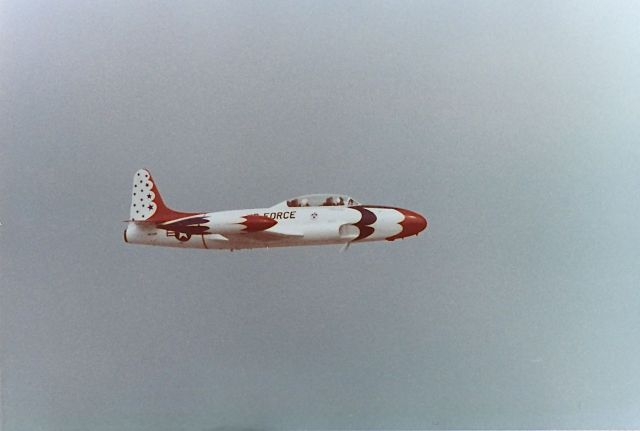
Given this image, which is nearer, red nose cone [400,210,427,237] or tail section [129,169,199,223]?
red nose cone [400,210,427,237]

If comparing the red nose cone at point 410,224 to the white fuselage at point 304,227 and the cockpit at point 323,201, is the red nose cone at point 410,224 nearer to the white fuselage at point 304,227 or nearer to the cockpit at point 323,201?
the white fuselage at point 304,227

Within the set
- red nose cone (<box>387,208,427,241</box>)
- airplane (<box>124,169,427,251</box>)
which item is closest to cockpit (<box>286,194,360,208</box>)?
airplane (<box>124,169,427,251</box>)

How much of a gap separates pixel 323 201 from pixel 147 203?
1.61 meters

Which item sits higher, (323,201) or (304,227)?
(323,201)

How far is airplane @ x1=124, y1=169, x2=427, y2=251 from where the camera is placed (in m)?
5.53

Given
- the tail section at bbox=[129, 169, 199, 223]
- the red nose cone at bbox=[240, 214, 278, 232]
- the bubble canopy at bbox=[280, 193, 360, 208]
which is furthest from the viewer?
the tail section at bbox=[129, 169, 199, 223]

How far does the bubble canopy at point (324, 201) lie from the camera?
5648mm

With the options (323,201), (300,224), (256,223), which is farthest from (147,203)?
(323,201)

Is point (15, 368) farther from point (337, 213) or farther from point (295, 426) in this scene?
point (337, 213)

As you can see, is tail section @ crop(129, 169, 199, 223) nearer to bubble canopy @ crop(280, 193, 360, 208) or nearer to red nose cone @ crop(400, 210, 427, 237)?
bubble canopy @ crop(280, 193, 360, 208)

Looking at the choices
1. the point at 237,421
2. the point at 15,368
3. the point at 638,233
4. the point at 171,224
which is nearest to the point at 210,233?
the point at 171,224

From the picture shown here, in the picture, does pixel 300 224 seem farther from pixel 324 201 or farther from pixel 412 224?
pixel 412 224

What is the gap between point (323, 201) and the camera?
5.66 m

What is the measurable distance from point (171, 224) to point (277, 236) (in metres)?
0.92
